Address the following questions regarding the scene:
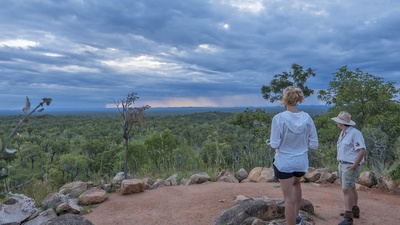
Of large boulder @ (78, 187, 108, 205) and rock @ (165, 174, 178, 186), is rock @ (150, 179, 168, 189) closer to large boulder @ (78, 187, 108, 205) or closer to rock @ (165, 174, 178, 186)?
rock @ (165, 174, 178, 186)

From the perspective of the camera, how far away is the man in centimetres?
473

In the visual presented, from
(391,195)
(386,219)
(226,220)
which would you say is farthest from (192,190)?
(391,195)

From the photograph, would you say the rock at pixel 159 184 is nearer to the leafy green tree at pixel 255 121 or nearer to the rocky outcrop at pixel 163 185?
the rocky outcrop at pixel 163 185

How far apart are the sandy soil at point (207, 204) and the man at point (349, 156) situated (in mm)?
515

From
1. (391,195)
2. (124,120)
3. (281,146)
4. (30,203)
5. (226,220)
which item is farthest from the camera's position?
(124,120)

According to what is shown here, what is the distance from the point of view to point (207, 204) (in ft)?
20.6

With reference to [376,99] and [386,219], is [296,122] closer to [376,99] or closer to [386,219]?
[386,219]

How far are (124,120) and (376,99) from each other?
653 centimetres

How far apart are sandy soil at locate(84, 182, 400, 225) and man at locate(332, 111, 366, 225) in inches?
20.3

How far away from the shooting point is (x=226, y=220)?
506 centimetres

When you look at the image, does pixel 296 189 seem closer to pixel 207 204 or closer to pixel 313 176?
pixel 207 204

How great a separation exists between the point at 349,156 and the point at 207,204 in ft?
8.76

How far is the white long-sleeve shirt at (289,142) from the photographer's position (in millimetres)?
3809

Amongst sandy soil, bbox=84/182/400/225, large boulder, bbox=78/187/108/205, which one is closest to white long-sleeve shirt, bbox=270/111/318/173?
sandy soil, bbox=84/182/400/225
